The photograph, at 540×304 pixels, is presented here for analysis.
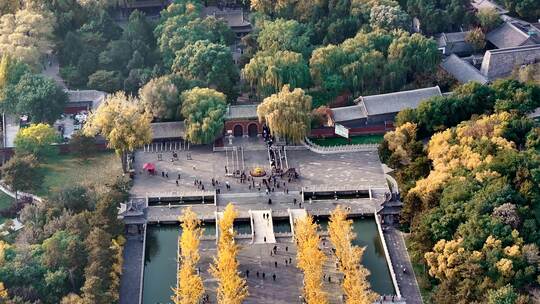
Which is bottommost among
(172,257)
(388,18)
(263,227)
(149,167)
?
(172,257)

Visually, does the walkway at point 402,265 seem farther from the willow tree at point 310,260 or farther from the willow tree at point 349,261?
the willow tree at point 310,260

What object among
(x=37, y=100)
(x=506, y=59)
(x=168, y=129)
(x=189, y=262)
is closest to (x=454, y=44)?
(x=506, y=59)

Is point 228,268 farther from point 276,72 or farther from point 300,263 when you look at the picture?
point 276,72

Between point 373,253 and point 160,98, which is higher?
point 160,98

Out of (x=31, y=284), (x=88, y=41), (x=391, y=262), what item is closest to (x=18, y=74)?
(x=88, y=41)

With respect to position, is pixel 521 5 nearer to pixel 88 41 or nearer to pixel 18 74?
pixel 88 41

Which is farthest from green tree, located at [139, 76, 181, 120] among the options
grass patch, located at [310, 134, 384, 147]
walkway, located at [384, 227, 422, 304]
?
walkway, located at [384, 227, 422, 304]

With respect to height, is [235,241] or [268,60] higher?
[268,60]
